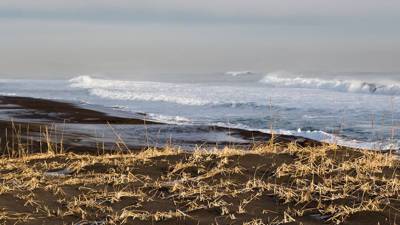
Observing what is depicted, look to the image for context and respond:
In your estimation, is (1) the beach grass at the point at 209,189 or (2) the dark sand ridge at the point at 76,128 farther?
(2) the dark sand ridge at the point at 76,128

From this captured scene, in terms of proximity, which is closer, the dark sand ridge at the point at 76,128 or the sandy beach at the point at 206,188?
the sandy beach at the point at 206,188

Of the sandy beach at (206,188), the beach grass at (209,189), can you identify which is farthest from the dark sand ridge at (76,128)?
the beach grass at (209,189)

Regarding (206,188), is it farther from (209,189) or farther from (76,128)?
(76,128)

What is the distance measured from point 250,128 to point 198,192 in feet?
39.0

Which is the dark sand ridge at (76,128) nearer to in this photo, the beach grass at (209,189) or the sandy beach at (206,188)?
the sandy beach at (206,188)

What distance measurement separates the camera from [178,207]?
15.9 feet

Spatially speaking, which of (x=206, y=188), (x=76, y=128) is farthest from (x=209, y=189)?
(x=76, y=128)

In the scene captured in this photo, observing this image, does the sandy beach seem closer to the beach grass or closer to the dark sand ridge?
the beach grass

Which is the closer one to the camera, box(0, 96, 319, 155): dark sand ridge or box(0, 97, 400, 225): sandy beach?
box(0, 97, 400, 225): sandy beach

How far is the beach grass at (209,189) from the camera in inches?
175

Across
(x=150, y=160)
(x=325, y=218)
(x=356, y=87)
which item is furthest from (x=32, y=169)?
(x=356, y=87)

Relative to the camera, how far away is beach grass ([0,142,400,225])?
14.6ft

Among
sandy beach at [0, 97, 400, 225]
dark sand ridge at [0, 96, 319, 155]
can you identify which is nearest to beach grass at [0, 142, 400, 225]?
sandy beach at [0, 97, 400, 225]

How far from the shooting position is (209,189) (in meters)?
5.42
